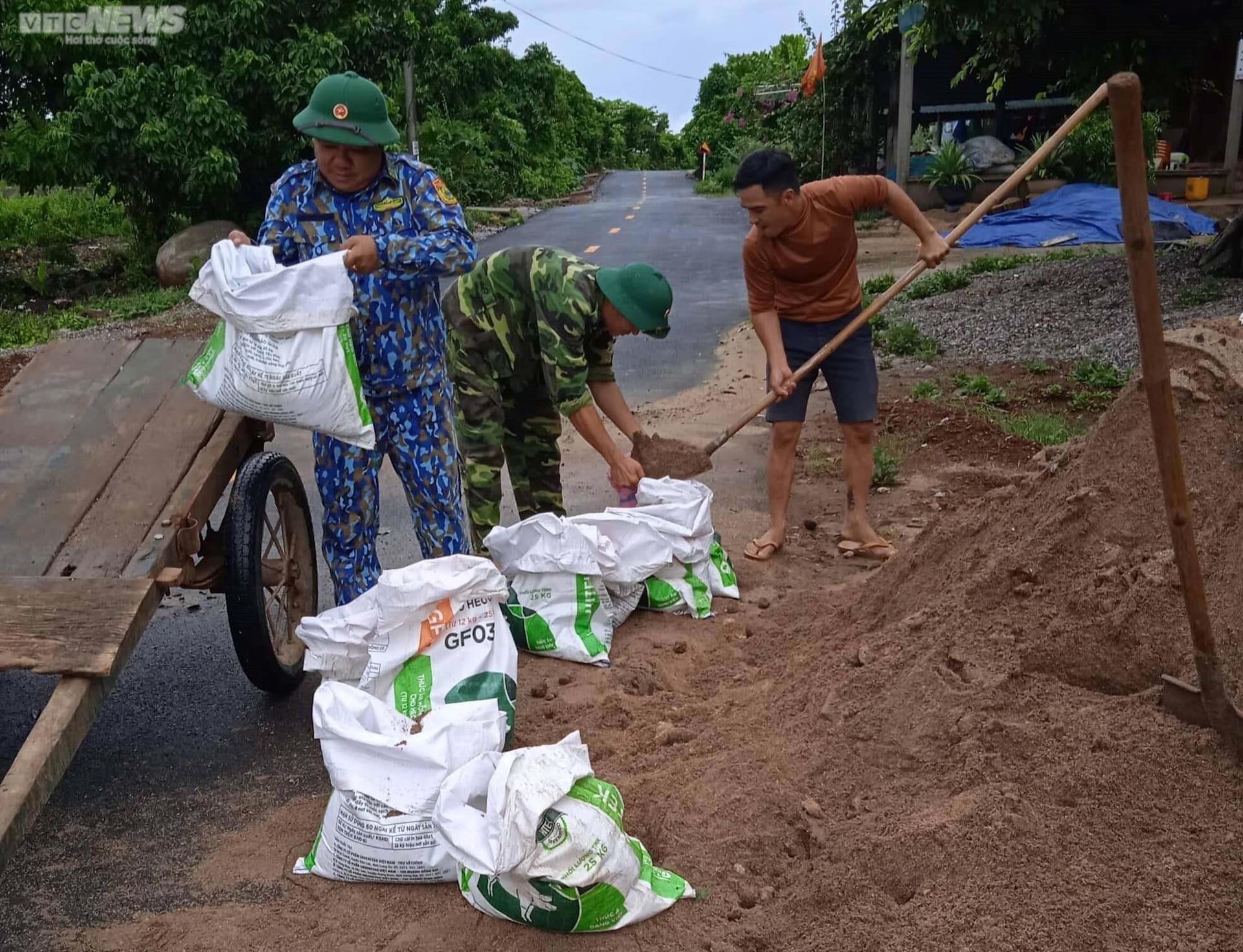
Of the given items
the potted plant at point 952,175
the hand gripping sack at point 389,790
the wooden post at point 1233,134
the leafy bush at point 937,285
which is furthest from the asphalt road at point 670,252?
the wooden post at point 1233,134

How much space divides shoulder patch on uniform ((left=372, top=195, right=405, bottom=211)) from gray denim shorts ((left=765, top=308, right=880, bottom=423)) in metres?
1.93

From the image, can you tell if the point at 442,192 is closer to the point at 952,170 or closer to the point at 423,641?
the point at 423,641

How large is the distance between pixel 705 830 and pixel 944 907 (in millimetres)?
651

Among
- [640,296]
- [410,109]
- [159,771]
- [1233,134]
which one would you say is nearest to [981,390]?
[640,296]

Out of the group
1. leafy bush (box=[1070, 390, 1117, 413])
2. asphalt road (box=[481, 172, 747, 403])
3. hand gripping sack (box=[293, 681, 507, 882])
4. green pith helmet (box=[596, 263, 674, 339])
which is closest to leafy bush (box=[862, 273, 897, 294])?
asphalt road (box=[481, 172, 747, 403])

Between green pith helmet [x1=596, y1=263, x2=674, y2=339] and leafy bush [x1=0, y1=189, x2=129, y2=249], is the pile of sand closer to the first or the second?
green pith helmet [x1=596, y1=263, x2=674, y2=339]

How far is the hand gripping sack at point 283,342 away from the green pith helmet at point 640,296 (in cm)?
96

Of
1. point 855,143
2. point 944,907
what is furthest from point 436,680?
point 855,143

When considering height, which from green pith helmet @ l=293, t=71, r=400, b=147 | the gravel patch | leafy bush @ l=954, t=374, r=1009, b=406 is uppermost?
green pith helmet @ l=293, t=71, r=400, b=147

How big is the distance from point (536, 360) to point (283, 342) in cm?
123

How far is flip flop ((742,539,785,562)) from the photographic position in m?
4.73

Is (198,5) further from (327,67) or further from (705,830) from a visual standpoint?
(705,830)

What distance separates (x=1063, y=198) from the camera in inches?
598

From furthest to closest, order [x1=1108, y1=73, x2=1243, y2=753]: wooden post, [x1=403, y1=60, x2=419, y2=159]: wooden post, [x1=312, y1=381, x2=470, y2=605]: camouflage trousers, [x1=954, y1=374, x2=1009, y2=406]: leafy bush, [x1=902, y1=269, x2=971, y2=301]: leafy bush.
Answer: [x1=403, y1=60, x2=419, y2=159]: wooden post → [x1=902, y1=269, x2=971, y2=301]: leafy bush → [x1=954, y1=374, x2=1009, y2=406]: leafy bush → [x1=312, y1=381, x2=470, y2=605]: camouflage trousers → [x1=1108, y1=73, x2=1243, y2=753]: wooden post
